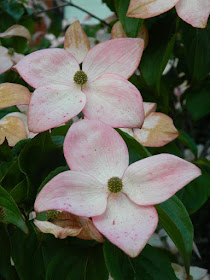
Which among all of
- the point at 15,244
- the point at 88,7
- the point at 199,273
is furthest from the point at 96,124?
the point at 88,7

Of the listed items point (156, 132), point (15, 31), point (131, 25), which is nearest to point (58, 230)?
point (156, 132)

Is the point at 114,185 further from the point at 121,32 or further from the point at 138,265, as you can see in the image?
the point at 121,32

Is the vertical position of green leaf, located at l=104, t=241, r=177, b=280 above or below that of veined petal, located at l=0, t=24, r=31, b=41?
below

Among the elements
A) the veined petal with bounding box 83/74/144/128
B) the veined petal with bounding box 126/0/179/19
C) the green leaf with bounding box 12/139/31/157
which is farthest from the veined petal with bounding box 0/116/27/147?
the veined petal with bounding box 126/0/179/19

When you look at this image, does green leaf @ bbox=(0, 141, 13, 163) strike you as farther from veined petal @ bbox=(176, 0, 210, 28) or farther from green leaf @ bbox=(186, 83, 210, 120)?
green leaf @ bbox=(186, 83, 210, 120)

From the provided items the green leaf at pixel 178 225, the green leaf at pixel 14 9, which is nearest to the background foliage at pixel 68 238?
the green leaf at pixel 178 225

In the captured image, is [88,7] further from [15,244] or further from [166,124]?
[15,244]

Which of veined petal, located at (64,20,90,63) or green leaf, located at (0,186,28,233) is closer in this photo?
green leaf, located at (0,186,28,233)
